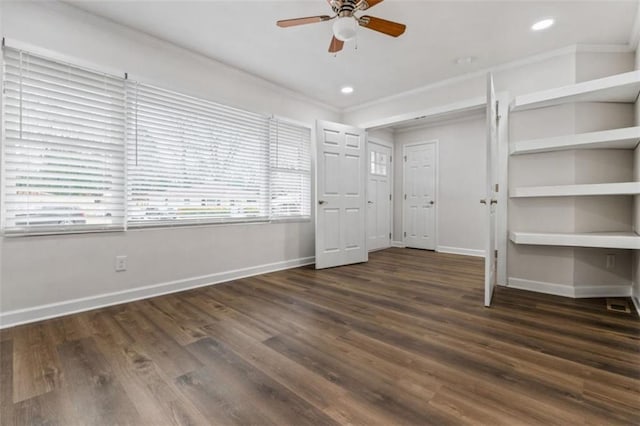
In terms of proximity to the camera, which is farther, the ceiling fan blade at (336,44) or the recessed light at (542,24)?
the recessed light at (542,24)

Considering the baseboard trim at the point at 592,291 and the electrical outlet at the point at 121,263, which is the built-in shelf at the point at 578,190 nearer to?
the baseboard trim at the point at 592,291

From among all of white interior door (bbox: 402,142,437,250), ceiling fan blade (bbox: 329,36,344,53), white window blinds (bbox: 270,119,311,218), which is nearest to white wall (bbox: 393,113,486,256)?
white interior door (bbox: 402,142,437,250)

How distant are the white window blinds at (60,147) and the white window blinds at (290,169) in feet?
5.93

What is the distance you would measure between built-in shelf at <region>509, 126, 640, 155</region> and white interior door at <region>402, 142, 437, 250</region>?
2.63m

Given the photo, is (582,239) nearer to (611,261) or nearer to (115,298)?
(611,261)

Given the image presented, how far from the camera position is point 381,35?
2773mm

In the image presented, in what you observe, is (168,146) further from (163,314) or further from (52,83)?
(163,314)

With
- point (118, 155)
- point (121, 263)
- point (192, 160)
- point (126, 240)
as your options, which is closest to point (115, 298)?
point (121, 263)

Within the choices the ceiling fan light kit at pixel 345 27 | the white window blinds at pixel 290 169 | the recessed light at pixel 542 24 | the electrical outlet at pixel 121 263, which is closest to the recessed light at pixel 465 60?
the recessed light at pixel 542 24

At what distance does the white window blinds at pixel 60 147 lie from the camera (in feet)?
7.26

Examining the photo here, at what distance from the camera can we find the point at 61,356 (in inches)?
69.4

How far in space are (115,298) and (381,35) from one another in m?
3.48

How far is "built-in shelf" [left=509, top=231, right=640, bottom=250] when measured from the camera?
2395 mm

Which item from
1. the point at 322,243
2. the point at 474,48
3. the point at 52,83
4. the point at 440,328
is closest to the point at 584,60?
the point at 474,48
